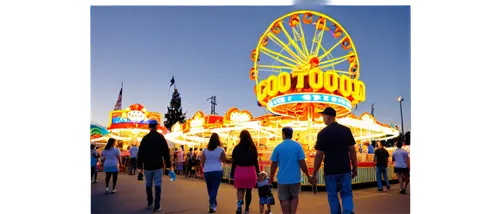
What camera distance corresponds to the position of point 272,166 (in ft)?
15.0

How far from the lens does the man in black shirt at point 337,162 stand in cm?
425

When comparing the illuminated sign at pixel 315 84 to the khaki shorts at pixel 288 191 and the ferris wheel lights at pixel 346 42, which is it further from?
the khaki shorts at pixel 288 191

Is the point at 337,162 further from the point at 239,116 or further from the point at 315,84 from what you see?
the point at 239,116

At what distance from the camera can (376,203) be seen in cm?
660

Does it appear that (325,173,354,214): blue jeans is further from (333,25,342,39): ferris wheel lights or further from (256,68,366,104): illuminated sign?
(333,25,342,39): ferris wheel lights

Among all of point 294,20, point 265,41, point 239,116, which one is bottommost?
point 239,116

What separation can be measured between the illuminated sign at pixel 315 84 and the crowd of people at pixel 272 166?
7573mm

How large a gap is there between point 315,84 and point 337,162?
9.48m

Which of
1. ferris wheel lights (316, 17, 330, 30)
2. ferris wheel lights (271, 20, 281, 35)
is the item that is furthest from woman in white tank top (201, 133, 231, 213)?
ferris wheel lights (271, 20, 281, 35)

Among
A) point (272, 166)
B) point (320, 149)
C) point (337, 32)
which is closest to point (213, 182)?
point (272, 166)

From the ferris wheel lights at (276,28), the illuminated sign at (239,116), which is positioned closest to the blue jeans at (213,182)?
the ferris wheel lights at (276,28)
